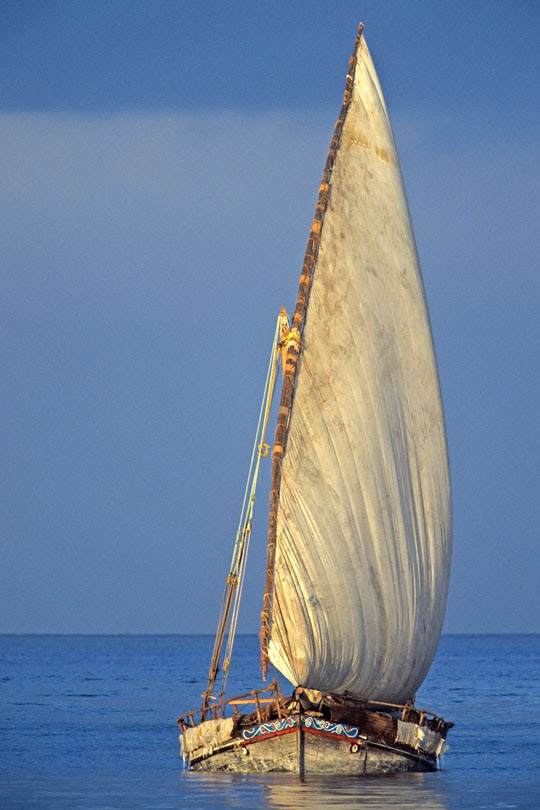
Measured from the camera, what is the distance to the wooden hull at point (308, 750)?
25422 mm

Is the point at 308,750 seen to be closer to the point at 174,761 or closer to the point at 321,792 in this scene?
the point at 321,792

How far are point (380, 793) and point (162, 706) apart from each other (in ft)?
122

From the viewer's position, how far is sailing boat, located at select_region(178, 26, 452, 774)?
1037 inches

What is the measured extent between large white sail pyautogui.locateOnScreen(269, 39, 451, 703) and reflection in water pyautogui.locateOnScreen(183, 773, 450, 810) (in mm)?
1850

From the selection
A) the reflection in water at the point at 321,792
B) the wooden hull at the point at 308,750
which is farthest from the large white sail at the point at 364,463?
the reflection in water at the point at 321,792

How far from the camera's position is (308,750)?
25453 mm

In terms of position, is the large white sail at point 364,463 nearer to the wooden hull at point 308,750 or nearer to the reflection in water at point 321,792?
the wooden hull at point 308,750

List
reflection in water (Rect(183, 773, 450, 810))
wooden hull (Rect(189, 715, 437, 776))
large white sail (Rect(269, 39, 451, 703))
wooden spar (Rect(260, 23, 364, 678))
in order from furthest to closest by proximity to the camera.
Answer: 1. large white sail (Rect(269, 39, 451, 703))
2. wooden spar (Rect(260, 23, 364, 678))
3. wooden hull (Rect(189, 715, 437, 776))
4. reflection in water (Rect(183, 773, 450, 810))

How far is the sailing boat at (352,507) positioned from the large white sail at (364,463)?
1.2 inches

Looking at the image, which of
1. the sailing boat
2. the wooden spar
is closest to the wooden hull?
the sailing boat

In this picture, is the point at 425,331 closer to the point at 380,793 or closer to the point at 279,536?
the point at 279,536

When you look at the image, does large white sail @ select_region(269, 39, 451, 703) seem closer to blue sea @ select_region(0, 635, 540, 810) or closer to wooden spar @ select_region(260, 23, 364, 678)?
wooden spar @ select_region(260, 23, 364, 678)

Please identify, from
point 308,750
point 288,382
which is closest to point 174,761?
point 308,750

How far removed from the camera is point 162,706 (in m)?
60.5
